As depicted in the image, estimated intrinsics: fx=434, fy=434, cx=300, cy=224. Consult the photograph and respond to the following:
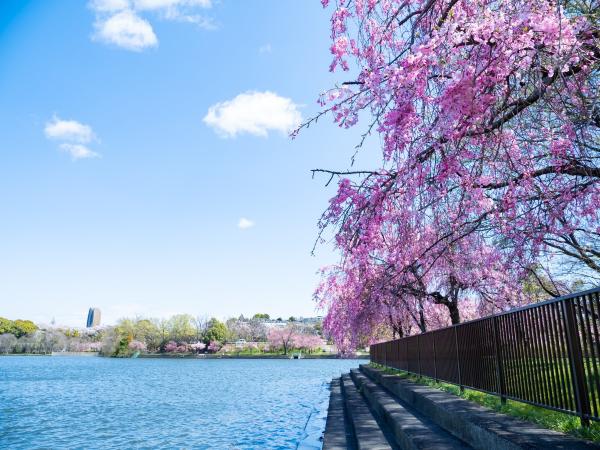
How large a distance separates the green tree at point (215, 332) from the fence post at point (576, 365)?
10708 centimetres

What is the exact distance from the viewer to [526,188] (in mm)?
4895

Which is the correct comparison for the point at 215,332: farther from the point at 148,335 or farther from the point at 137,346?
the point at 137,346

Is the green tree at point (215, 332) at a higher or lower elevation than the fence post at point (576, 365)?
higher

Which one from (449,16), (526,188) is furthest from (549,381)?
(449,16)

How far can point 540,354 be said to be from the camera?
489cm

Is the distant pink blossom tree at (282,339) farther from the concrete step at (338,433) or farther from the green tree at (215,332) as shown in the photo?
the concrete step at (338,433)

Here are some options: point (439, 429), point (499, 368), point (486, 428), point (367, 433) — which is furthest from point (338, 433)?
point (486, 428)

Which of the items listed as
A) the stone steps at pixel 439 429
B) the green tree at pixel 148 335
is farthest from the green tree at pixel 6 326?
the stone steps at pixel 439 429

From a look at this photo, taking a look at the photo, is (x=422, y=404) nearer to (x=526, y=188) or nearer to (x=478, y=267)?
(x=526, y=188)

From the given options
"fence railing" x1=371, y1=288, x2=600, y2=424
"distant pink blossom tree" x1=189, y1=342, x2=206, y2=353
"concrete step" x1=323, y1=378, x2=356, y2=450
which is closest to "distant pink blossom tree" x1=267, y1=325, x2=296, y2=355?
"distant pink blossom tree" x1=189, y1=342, x2=206, y2=353

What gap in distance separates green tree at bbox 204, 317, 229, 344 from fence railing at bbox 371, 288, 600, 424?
103m

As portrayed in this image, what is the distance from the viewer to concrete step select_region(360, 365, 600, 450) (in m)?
3.60

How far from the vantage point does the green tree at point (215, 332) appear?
10581 cm

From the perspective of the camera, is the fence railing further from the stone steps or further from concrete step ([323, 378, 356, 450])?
concrete step ([323, 378, 356, 450])
